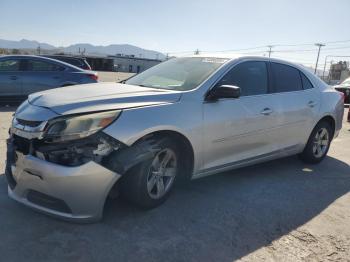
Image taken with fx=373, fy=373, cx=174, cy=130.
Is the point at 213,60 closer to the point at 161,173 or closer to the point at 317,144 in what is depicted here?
the point at 161,173

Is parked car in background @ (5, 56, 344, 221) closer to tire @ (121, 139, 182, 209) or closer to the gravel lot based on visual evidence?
tire @ (121, 139, 182, 209)

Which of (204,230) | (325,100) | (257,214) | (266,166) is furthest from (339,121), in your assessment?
(204,230)

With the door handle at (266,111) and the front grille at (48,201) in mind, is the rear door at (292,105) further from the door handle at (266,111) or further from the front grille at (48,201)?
the front grille at (48,201)

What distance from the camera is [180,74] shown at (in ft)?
14.5

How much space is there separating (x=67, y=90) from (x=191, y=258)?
2109 millimetres

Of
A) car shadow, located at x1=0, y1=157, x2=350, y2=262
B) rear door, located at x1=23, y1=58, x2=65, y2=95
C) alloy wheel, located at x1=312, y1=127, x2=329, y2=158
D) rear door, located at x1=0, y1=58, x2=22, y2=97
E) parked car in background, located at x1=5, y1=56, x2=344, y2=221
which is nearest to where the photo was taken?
car shadow, located at x1=0, y1=157, x2=350, y2=262

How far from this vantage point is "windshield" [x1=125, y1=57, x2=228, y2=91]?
4133 millimetres

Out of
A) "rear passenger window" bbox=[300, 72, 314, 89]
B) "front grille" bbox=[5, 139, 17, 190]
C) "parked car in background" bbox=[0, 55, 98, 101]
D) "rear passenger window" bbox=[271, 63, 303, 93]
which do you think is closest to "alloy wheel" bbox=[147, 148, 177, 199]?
"front grille" bbox=[5, 139, 17, 190]

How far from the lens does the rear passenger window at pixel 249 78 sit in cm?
434

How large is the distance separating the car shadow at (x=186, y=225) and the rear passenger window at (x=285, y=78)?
1.28m

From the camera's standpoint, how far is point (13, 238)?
118 inches

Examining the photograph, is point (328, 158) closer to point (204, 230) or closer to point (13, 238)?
point (204, 230)

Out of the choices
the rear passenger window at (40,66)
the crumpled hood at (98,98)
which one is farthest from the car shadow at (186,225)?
the rear passenger window at (40,66)

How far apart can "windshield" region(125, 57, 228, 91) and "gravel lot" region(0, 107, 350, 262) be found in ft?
4.03
